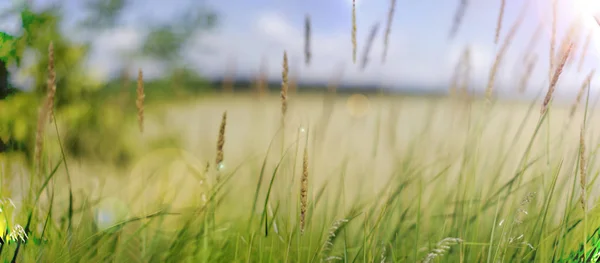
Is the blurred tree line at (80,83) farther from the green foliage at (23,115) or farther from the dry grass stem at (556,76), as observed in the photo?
the dry grass stem at (556,76)

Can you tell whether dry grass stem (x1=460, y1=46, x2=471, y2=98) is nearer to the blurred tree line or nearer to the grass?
the grass

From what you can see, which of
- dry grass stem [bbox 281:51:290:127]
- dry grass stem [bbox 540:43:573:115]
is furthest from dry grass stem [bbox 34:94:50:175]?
dry grass stem [bbox 540:43:573:115]

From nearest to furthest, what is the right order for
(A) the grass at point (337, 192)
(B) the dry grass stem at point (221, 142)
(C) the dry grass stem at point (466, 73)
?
(B) the dry grass stem at point (221, 142) < (A) the grass at point (337, 192) < (C) the dry grass stem at point (466, 73)

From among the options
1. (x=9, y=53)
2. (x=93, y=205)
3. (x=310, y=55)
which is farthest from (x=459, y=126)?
(x=9, y=53)

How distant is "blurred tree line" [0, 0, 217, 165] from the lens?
5.92ft

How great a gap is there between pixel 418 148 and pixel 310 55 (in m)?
0.50

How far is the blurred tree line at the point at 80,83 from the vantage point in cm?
180

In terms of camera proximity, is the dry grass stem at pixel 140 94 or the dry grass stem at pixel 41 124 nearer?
the dry grass stem at pixel 41 124

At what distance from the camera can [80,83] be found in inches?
133

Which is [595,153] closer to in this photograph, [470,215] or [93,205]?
[470,215]

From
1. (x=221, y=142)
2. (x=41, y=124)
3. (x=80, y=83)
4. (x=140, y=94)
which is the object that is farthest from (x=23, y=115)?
(x=221, y=142)

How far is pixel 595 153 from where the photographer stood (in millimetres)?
1495

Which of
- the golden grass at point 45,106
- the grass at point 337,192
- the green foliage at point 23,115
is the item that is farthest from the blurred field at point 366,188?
the green foliage at point 23,115

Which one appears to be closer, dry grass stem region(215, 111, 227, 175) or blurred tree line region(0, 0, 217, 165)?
dry grass stem region(215, 111, 227, 175)
